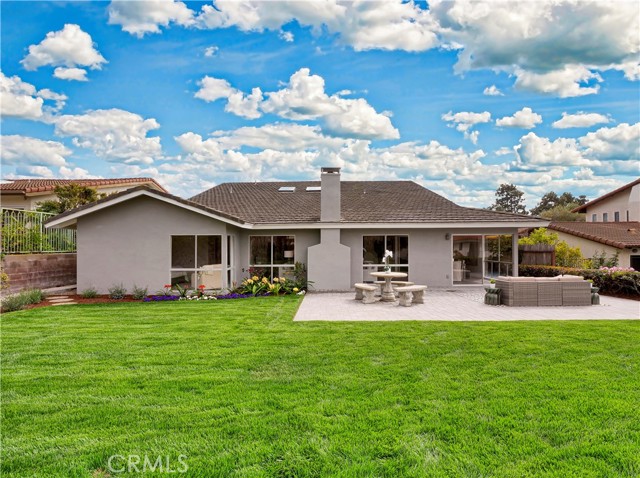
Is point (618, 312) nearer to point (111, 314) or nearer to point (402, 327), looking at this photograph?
point (402, 327)

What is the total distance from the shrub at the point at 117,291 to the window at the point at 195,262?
168 cm

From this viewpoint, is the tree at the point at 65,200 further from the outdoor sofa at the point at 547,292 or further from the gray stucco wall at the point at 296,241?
the outdoor sofa at the point at 547,292

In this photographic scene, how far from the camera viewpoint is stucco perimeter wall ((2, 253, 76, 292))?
13383 millimetres

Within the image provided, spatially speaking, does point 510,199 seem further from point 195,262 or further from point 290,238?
point 195,262

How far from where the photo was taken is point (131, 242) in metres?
14.9

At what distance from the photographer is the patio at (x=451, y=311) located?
10234 millimetres

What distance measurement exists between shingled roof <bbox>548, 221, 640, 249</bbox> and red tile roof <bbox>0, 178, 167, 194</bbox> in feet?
89.6

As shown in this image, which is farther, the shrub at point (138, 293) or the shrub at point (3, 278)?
the shrub at point (138, 293)

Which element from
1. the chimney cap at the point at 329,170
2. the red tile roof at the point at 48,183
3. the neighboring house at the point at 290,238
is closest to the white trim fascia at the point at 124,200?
the neighboring house at the point at 290,238

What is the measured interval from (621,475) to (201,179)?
25235 millimetres

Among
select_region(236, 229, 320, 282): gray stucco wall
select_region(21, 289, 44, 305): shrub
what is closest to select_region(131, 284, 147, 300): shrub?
select_region(21, 289, 44, 305): shrub

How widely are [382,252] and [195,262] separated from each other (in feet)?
25.1

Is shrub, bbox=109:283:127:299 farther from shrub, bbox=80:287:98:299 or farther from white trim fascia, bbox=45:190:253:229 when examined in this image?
white trim fascia, bbox=45:190:253:229

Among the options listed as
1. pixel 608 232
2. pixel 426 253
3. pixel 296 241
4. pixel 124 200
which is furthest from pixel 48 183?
Answer: pixel 608 232
